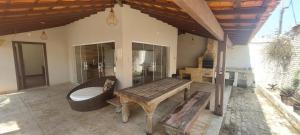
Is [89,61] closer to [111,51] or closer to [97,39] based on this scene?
[97,39]

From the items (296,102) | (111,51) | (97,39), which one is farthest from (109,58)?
(296,102)

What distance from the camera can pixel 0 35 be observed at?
491 cm

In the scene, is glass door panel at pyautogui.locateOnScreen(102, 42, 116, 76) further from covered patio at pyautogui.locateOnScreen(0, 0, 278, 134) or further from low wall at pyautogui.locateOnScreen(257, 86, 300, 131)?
low wall at pyautogui.locateOnScreen(257, 86, 300, 131)

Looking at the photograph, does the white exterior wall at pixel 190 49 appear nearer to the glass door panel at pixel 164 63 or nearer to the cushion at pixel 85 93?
the glass door panel at pixel 164 63

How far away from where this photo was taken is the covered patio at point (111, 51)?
2.56 meters

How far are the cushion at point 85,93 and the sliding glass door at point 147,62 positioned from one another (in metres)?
1.29

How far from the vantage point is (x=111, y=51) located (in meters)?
4.72

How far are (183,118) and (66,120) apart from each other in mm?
2665

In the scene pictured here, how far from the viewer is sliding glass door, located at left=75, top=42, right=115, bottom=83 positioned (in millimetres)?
4895

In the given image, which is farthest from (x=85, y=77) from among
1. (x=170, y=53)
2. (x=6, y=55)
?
(x=170, y=53)

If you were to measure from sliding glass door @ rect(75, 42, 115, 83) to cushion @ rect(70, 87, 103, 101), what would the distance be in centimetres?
84

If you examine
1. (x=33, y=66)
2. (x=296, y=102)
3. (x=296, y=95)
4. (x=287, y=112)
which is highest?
(x=33, y=66)

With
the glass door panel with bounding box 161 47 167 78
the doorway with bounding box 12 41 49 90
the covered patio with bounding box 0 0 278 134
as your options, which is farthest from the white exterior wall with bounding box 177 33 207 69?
the doorway with bounding box 12 41 49 90

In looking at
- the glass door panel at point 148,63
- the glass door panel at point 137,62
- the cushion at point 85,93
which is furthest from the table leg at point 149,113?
the glass door panel at point 148,63
